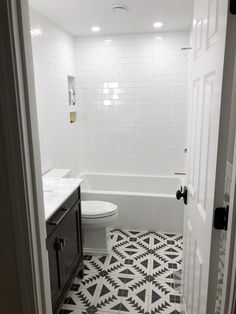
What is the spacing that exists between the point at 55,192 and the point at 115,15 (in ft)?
6.41

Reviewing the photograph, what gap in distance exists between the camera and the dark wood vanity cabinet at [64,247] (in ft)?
5.40

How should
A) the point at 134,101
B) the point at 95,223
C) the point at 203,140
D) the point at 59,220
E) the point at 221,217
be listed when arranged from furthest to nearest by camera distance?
the point at 134,101 < the point at 95,223 < the point at 59,220 < the point at 203,140 < the point at 221,217

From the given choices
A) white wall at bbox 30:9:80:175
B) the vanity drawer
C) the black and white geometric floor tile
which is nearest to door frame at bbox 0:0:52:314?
the vanity drawer

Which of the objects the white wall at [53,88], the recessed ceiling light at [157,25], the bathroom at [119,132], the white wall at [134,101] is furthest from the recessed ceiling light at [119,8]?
the white wall at [134,101]

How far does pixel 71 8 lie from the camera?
2426mm

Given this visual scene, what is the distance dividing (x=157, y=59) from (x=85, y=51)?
3.39 feet

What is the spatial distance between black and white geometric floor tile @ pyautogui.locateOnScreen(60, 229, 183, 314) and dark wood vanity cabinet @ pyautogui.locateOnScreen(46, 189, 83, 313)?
0.64 feet

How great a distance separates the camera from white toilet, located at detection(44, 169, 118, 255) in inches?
99.6

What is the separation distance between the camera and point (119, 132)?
380cm

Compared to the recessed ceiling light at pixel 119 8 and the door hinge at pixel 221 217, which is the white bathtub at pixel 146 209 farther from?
the door hinge at pixel 221 217

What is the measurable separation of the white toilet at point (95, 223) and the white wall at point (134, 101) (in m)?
1.26

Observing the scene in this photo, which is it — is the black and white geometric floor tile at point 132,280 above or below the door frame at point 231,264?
below

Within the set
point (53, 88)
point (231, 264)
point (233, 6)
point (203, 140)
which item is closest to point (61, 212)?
point (203, 140)

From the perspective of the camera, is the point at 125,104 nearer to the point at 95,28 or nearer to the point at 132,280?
the point at 95,28
